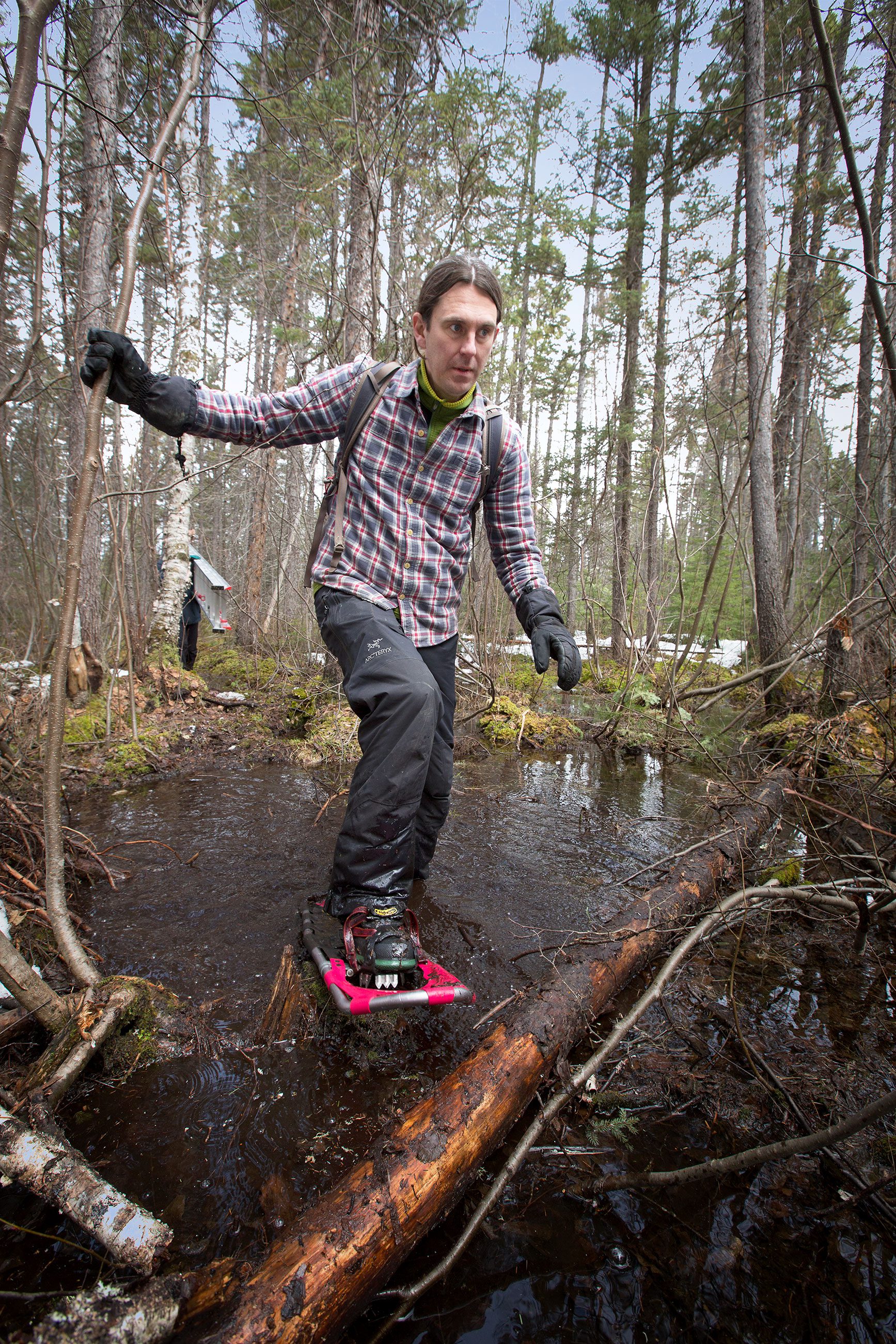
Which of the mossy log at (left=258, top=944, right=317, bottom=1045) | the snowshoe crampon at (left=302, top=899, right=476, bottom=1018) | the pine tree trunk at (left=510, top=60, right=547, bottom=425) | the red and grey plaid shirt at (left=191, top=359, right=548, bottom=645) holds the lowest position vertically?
the mossy log at (left=258, top=944, right=317, bottom=1045)

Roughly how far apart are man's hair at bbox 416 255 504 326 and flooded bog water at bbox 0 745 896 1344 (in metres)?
2.50

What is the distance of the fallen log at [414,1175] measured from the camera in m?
0.86

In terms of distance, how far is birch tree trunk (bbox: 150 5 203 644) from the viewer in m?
6.59

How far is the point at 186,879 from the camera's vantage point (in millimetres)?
2740

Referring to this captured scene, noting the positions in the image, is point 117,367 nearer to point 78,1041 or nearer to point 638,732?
point 78,1041

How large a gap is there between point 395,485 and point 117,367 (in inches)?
39.5

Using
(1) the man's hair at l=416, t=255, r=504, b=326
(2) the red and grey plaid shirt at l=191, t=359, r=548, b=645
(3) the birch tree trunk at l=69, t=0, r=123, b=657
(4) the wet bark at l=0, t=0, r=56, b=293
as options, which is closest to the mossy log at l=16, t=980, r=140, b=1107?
(2) the red and grey plaid shirt at l=191, t=359, r=548, b=645

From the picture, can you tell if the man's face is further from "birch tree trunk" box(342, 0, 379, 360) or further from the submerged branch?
the submerged branch

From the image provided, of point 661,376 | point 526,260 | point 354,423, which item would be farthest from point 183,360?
point 526,260

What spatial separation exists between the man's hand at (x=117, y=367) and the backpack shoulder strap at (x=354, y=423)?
A: 712mm

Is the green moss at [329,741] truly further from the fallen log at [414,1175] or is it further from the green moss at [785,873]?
the fallen log at [414,1175]

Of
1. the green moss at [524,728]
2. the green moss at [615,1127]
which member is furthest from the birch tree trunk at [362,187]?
the green moss at [524,728]

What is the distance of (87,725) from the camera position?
504 centimetres

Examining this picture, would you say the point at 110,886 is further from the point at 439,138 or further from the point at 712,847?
the point at 439,138
